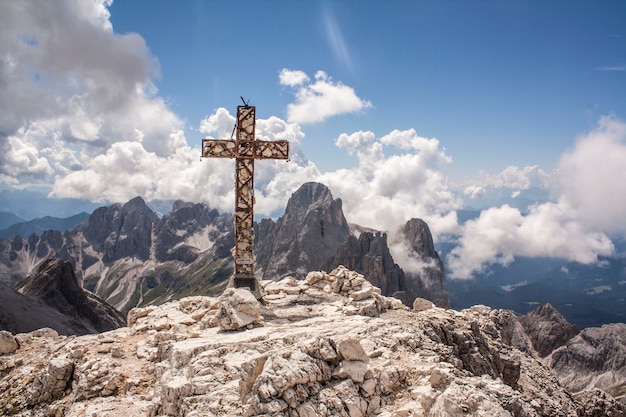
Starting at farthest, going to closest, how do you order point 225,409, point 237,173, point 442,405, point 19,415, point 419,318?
1. point 237,173
2. point 419,318
3. point 19,415
4. point 225,409
5. point 442,405

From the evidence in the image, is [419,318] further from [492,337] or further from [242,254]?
[242,254]

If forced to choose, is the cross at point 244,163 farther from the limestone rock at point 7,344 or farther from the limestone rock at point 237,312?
the limestone rock at point 7,344

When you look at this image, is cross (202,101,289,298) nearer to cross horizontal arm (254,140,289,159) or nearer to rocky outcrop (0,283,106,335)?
cross horizontal arm (254,140,289,159)

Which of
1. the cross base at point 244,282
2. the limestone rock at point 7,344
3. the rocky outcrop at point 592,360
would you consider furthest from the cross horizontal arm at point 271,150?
the rocky outcrop at point 592,360

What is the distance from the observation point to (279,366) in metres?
9.75

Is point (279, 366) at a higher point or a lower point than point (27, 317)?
higher

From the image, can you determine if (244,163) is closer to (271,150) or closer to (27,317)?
(271,150)

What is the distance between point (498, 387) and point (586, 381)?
168 m

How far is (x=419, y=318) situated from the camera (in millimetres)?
19188

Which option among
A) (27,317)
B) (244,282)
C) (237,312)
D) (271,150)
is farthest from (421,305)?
(27,317)

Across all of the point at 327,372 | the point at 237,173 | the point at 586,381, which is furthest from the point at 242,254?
the point at 586,381

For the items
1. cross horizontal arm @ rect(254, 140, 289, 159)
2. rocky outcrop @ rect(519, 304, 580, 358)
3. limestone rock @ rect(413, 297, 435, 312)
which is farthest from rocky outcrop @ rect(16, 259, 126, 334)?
rocky outcrop @ rect(519, 304, 580, 358)

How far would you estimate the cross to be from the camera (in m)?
22.3

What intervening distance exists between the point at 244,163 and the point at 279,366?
48.4 feet
